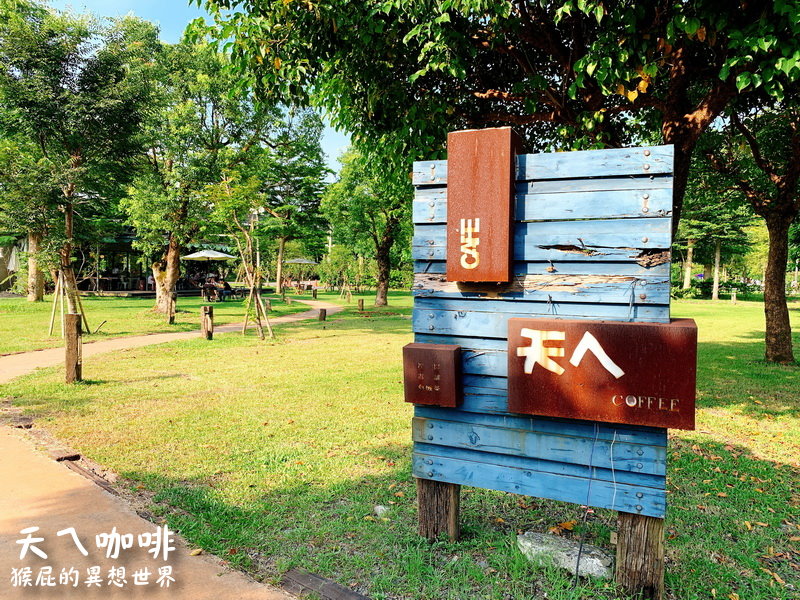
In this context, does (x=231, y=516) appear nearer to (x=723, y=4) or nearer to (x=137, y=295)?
(x=723, y=4)

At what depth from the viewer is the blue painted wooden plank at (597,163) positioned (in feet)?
8.65

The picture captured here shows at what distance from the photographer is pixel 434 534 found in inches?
134

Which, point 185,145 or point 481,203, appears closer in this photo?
point 481,203

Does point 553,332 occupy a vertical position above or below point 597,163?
below

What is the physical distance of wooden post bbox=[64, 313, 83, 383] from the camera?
759cm

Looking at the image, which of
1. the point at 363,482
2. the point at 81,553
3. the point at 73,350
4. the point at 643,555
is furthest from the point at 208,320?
the point at 643,555

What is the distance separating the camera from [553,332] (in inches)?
→ 109

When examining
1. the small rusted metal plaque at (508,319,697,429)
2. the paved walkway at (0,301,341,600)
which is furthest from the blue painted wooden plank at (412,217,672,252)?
the paved walkway at (0,301,341,600)

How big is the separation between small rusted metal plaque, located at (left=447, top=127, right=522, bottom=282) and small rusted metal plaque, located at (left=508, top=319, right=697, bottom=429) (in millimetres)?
382

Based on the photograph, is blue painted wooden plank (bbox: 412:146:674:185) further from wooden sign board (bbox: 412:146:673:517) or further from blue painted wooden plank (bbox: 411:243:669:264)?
blue painted wooden plank (bbox: 411:243:669:264)

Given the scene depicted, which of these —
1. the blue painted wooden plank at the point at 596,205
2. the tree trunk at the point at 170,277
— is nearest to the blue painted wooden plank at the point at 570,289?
the blue painted wooden plank at the point at 596,205

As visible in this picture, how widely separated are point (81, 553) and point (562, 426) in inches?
117

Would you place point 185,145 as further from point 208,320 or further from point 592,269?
Answer: point 592,269

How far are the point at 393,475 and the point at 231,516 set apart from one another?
1.43 meters
